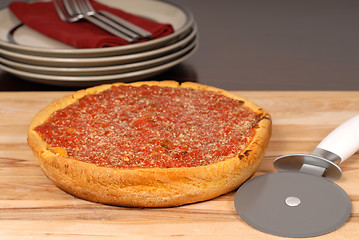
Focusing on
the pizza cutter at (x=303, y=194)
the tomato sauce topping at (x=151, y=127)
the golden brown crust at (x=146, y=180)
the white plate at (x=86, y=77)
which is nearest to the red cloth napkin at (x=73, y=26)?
the white plate at (x=86, y=77)

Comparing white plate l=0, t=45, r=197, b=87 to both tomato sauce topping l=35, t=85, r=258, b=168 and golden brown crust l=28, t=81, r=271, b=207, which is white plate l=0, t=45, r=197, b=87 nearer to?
tomato sauce topping l=35, t=85, r=258, b=168

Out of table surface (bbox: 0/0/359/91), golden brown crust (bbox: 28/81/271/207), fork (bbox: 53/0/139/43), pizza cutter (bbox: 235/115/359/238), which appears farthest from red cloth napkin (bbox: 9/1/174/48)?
pizza cutter (bbox: 235/115/359/238)

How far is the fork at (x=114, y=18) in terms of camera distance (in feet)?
8.07

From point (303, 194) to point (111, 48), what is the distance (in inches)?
42.0

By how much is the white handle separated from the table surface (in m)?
0.88

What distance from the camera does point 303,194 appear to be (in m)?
1.56

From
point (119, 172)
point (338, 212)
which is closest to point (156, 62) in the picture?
point (119, 172)

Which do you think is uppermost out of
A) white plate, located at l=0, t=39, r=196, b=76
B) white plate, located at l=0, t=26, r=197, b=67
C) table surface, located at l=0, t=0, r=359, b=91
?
white plate, located at l=0, t=26, r=197, b=67

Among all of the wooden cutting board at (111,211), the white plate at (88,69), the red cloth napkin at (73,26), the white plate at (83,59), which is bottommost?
the wooden cutting board at (111,211)

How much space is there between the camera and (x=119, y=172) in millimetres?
1514

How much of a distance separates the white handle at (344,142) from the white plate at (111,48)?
2.98 ft

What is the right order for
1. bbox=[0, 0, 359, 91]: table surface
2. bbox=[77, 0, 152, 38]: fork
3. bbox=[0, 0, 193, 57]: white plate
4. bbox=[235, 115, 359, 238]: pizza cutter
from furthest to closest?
1. bbox=[0, 0, 359, 91]: table surface
2. bbox=[77, 0, 152, 38]: fork
3. bbox=[0, 0, 193, 57]: white plate
4. bbox=[235, 115, 359, 238]: pizza cutter

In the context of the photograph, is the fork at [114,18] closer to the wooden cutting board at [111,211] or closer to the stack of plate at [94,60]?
the stack of plate at [94,60]

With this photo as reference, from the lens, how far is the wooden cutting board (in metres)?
1.46
